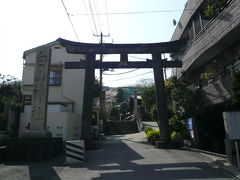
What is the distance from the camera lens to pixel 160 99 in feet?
47.9

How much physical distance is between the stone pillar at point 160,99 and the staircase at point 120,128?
15751 mm

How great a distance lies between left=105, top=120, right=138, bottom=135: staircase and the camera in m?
30.0

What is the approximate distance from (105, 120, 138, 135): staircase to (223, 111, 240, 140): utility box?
70.5 feet

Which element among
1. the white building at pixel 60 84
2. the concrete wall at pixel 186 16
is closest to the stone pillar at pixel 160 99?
the concrete wall at pixel 186 16

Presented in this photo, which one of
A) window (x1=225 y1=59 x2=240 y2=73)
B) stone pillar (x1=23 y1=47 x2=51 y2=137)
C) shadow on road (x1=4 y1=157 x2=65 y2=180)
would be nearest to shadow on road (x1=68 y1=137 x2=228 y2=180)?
shadow on road (x1=4 y1=157 x2=65 y2=180)

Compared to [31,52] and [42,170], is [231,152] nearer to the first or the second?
[42,170]

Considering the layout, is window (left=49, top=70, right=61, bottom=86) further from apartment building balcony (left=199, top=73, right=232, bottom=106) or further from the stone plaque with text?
apartment building balcony (left=199, top=73, right=232, bottom=106)

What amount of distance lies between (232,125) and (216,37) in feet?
17.8

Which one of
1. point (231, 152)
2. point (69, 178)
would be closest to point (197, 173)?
point (231, 152)

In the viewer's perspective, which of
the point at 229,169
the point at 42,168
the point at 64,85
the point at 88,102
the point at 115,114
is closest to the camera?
the point at 229,169

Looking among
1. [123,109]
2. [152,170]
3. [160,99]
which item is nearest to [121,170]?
[152,170]

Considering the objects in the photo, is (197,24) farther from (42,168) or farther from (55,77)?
(55,77)

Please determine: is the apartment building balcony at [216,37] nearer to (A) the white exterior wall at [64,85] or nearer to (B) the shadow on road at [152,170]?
(B) the shadow on road at [152,170]

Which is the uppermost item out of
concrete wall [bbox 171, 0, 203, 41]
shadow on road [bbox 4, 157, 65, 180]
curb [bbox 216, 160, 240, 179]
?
concrete wall [bbox 171, 0, 203, 41]
